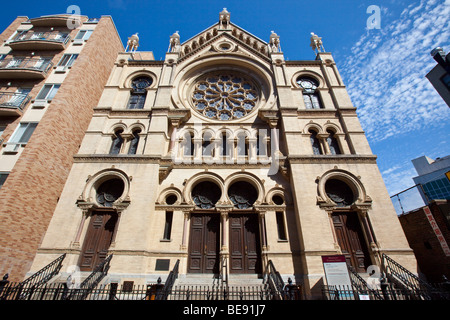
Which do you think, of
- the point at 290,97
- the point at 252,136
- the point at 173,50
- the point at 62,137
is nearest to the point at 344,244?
the point at 252,136

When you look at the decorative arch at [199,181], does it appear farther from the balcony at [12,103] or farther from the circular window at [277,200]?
the balcony at [12,103]

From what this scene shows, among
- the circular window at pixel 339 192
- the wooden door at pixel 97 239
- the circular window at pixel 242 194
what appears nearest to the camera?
the wooden door at pixel 97 239

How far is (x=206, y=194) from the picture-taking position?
13.1 m

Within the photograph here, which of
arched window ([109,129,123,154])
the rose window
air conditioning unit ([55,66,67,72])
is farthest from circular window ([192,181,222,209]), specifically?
air conditioning unit ([55,66,67,72])

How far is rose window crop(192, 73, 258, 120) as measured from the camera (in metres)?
16.5

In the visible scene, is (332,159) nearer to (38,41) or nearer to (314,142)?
(314,142)

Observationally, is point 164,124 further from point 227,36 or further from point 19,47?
point 19,47

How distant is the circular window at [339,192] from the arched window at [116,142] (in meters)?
14.0

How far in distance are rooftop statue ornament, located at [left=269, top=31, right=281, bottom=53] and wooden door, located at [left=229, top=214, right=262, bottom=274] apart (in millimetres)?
15575

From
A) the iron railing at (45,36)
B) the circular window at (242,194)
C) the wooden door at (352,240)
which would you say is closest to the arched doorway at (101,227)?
the circular window at (242,194)

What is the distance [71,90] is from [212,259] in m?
15.5

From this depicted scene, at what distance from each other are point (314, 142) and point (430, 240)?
8.14 m

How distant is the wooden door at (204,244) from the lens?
11.3m

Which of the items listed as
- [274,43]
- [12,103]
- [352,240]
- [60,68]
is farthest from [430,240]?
[60,68]
